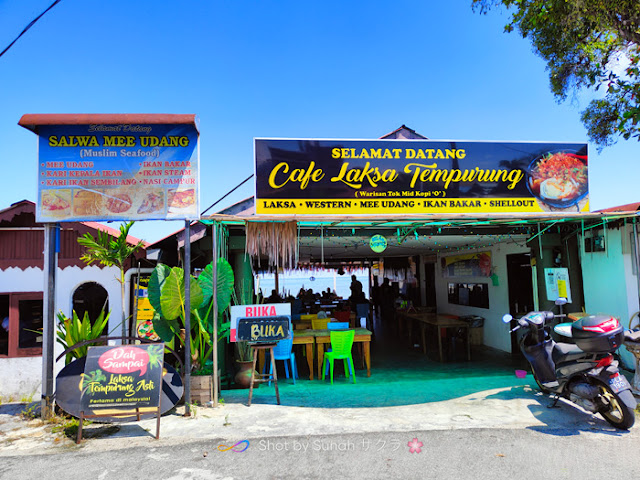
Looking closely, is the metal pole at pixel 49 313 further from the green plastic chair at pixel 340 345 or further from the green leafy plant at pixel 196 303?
the green plastic chair at pixel 340 345

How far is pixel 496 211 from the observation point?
20.9ft

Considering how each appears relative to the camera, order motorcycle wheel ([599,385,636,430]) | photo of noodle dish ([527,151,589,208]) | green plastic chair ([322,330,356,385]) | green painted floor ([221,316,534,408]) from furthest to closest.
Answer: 1. green plastic chair ([322,330,356,385])
2. photo of noodle dish ([527,151,589,208])
3. green painted floor ([221,316,534,408])
4. motorcycle wheel ([599,385,636,430])

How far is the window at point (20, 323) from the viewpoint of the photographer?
24.3 feet

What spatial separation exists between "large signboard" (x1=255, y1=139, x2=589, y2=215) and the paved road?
314 cm

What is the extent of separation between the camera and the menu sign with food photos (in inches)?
207

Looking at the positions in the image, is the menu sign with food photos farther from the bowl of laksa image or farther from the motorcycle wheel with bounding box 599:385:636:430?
the motorcycle wheel with bounding box 599:385:636:430

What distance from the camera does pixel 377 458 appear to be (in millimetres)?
3854

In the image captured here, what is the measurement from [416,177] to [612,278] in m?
3.89

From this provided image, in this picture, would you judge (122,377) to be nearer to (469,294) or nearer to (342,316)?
(342,316)

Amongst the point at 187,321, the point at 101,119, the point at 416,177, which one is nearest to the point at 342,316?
the point at 416,177

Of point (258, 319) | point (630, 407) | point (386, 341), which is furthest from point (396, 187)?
point (386, 341)

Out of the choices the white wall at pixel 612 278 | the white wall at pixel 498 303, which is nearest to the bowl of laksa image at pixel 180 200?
the white wall at pixel 612 278

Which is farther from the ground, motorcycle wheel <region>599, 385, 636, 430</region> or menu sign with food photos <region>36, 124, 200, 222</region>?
menu sign with food photos <region>36, 124, 200, 222</region>

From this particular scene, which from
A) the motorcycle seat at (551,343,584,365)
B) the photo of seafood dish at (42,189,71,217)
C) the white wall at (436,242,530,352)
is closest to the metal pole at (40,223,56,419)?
the photo of seafood dish at (42,189,71,217)
